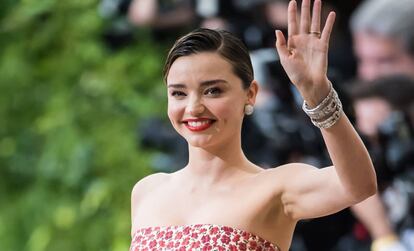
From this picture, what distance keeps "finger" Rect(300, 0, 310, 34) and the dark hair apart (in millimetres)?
251

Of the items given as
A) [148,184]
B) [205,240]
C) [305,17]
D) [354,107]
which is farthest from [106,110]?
[305,17]

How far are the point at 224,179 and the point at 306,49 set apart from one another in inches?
15.7

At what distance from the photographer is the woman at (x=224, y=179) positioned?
98.3 inches

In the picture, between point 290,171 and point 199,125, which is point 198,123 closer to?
point 199,125

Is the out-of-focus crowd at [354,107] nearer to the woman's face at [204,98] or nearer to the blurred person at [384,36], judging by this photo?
the blurred person at [384,36]

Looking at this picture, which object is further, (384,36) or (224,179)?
(384,36)

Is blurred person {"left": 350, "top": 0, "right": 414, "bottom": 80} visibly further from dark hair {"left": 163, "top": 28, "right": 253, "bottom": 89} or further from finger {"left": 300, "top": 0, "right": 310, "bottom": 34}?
finger {"left": 300, "top": 0, "right": 310, "bottom": 34}

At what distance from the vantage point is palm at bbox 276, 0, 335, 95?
2.38 m

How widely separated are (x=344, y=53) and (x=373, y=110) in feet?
1.21

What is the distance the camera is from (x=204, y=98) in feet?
8.52

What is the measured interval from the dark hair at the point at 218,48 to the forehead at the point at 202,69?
0.01 m

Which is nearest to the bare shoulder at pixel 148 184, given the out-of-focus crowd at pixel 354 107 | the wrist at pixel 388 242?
the out-of-focus crowd at pixel 354 107

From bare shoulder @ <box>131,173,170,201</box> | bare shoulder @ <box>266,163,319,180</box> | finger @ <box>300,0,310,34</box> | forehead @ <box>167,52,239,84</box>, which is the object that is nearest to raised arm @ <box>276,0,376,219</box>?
finger @ <box>300,0,310,34</box>

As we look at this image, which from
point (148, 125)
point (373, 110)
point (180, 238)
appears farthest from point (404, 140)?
point (180, 238)
